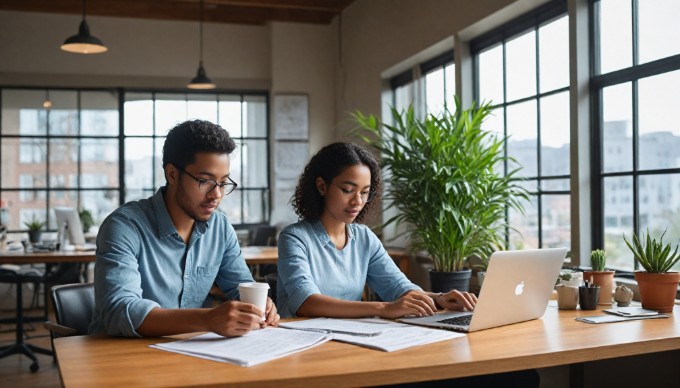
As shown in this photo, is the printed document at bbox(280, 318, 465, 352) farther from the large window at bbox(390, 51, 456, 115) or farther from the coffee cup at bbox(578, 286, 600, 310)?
the large window at bbox(390, 51, 456, 115)

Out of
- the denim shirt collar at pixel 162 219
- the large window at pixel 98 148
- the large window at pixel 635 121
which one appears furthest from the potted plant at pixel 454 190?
the large window at pixel 98 148

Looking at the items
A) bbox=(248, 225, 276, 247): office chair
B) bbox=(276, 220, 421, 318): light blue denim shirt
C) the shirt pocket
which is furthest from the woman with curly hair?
bbox=(248, 225, 276, 247): office chair

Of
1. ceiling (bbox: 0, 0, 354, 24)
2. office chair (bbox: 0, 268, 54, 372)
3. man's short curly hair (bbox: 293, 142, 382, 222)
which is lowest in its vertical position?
office chair (bbox: 0, 268, 54, 372)

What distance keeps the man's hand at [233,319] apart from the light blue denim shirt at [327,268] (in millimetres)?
471

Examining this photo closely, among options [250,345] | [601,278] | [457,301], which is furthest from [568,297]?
[250,345]

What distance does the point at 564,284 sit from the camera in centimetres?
235

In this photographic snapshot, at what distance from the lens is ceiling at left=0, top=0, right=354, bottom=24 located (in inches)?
279

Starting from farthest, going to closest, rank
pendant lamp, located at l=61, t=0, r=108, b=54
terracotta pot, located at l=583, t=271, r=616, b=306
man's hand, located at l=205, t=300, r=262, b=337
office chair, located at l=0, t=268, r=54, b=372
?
pendant lamp, located at l=61, t=0, r=108, b=54 → office chair, located at l=0, t=268, r=54, b=372 → terracotta pot, located at l=583, t=271, r=616, b=306 → man's hand, located at l=205, t=300, r=262, b=337

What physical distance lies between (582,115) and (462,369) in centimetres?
269

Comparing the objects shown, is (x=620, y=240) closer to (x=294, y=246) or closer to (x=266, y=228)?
(x=294, y=246)

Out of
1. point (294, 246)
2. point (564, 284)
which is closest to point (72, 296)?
point (294, 246)

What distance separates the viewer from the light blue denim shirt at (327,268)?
224 centimetres

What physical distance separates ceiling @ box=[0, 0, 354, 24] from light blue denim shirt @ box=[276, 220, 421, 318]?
16.7 feet

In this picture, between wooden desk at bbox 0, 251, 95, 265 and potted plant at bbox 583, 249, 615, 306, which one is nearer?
potted plant at bbox 583, 249, 615, 306
